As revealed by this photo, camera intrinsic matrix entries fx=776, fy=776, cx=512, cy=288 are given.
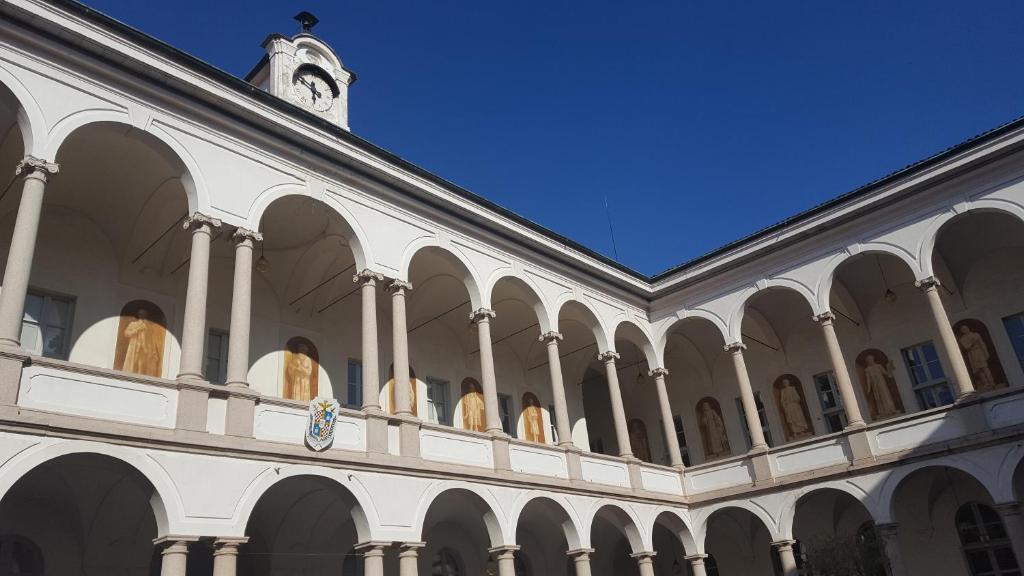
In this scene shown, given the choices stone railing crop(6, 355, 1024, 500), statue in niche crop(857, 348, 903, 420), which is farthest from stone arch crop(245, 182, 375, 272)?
statue in niche crop(857, 348, 903, 420)

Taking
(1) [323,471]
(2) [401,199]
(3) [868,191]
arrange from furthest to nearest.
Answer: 1. (3) [868,191]
2. (2) [401,199]
3. (1) [323,471]

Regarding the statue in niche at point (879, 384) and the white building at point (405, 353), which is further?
the statue in niche at point (879, 384)

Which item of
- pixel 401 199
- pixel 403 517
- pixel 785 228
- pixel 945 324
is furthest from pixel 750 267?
pixel 403 517

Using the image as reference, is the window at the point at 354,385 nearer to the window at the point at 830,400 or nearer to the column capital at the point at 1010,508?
the window at the point at 830,400

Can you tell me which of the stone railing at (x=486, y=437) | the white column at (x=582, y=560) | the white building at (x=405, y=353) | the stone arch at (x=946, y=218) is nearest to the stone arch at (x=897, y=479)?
the white building at (x=405, y=353)

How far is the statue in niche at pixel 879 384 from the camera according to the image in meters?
19.6

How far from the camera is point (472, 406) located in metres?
19.3

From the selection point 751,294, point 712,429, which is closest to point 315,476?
point 751,294

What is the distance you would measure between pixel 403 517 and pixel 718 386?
42.8ft

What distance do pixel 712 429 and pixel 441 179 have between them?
1179cm

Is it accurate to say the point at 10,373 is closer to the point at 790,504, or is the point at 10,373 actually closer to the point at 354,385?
the point at 354,385

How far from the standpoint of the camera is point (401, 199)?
49.0 ft

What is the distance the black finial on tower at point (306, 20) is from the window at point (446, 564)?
40.5 ft

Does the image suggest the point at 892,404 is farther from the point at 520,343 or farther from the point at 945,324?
the point at 520,343
